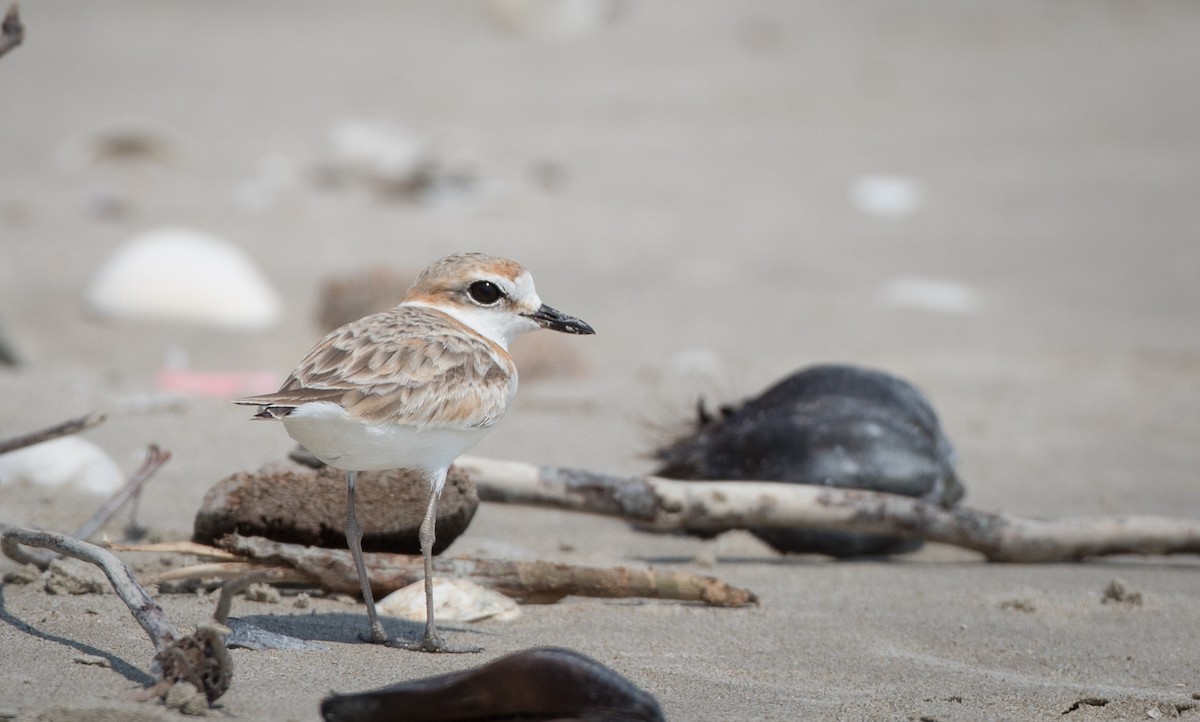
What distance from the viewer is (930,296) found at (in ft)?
31.9

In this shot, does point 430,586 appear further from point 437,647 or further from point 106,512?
point 106,512

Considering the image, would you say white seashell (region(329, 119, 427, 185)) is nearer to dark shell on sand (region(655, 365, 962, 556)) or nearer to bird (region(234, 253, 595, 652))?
dark shell on sand (region(655, 365, 962, 556))

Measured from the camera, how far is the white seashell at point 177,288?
843 cm

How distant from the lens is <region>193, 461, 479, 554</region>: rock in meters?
3.48

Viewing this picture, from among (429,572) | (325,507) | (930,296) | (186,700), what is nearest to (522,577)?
(429,572)

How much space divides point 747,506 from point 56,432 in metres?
2.11

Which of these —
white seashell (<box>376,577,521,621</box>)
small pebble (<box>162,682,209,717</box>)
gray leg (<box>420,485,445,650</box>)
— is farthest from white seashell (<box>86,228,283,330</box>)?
small pebble (<box>162,682,209,717</box>)

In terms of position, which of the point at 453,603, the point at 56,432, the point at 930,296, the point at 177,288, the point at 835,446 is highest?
the point at 930,296

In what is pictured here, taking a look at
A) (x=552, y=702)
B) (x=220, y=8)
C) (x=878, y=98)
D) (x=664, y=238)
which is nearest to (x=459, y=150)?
(x=664, y=238)

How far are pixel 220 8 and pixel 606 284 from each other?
10.7m

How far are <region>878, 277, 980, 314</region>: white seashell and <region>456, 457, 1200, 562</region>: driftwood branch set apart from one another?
5.40 m

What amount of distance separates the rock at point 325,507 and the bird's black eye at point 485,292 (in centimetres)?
60

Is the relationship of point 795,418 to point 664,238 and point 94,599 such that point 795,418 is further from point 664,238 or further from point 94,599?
point 664,238

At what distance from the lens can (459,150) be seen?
12039 mm
